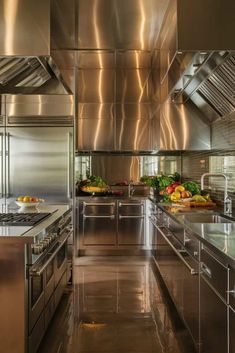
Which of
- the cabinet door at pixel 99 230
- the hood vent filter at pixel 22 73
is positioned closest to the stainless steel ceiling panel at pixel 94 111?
the cabinet door at pixel 99 230

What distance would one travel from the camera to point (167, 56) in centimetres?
402

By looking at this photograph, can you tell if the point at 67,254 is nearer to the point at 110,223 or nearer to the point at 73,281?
the point at 73,281

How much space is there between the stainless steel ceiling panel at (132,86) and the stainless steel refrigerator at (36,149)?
1.34 metres

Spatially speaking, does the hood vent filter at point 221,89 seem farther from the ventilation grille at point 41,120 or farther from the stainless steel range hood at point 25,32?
the ventilation grille at point 41,120

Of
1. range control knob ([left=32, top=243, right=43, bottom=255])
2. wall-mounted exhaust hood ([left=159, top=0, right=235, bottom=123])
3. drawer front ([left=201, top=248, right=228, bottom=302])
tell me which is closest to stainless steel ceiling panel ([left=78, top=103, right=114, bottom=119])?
wall-mounted exhaust hood ([left=159, top=0, right=235, bottom=123])

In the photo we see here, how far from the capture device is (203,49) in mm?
2781

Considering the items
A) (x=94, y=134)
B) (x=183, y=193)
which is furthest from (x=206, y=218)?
(x=94, y=134)

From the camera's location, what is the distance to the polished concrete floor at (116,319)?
2.74m

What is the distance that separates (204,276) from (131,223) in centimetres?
352

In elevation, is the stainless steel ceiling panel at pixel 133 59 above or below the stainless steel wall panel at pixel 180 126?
above

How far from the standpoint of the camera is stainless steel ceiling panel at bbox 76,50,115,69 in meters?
5.74

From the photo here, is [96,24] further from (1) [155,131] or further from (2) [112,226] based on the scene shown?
(2) [112,226]

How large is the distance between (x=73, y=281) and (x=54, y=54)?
251 cm

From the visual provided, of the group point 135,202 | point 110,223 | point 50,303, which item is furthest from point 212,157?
point 50,303
